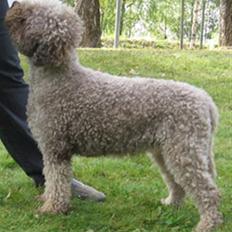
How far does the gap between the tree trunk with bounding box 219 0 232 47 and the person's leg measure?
37.4 ft

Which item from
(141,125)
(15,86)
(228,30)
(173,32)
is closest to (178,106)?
(141,125)

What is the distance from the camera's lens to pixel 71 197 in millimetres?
5469

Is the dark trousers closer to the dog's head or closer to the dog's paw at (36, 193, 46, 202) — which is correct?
the dog's paw at (36, 193, 46, 202)

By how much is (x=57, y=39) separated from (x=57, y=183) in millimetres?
1073

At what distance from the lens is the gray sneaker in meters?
5.47

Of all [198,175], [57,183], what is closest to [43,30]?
[57,183]

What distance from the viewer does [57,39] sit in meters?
4.88

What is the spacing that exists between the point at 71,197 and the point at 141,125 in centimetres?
101

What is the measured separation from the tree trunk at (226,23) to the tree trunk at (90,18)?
308 centimetres

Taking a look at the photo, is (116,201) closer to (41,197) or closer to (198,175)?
(41,197)

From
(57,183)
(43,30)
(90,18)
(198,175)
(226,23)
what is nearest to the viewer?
(198,175)

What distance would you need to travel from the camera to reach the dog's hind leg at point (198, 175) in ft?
15.5

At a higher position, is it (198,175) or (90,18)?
(90,18)

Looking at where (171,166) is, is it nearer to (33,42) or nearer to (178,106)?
(178,106)
